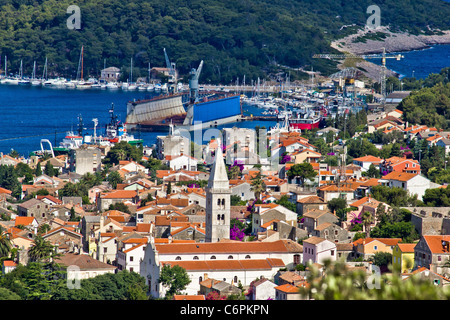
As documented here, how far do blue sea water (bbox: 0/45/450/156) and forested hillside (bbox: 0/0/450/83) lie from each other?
418 inches

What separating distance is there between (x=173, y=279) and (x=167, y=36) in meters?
113

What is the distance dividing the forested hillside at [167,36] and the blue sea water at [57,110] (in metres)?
10.6

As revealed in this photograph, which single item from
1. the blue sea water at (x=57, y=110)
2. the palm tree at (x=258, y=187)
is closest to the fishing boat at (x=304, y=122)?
the blue sea water at (x=57, y=110)

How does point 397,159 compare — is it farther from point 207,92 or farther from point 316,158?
point 207,92

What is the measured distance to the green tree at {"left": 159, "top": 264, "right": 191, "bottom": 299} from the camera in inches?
958

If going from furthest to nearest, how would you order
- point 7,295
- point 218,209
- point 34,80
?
point 34,80 < point 218,209 < point 7,295

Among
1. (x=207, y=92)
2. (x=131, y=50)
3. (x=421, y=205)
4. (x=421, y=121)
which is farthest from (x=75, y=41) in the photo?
(x=421, y=205)

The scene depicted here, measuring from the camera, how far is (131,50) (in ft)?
432

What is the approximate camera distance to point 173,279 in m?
24.6

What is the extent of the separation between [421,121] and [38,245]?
3511 cm

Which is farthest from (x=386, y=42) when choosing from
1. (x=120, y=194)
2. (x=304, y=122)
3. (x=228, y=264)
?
(x=228, y=264)

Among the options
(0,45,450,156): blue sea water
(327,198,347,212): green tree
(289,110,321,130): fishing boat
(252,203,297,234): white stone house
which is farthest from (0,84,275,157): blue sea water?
(252,203,297,234): white stone house

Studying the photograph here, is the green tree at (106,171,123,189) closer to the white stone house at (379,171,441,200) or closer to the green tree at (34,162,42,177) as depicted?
the green tree at (34,162,42,177)

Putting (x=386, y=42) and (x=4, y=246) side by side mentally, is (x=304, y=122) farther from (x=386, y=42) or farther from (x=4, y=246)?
(x=386, y=42)
